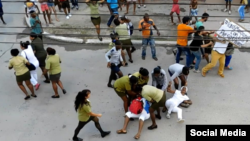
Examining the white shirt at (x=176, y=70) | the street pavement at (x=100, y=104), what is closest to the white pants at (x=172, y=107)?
the street pavement at (x=100, y=104)

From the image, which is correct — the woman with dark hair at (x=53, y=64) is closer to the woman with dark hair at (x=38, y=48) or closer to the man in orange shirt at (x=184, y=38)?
the woman with dark hair at (x=38, y=48)

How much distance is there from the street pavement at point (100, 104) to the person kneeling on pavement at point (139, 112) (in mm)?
185

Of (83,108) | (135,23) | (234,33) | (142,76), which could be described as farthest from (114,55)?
(135,23)

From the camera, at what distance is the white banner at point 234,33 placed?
23.4 ft

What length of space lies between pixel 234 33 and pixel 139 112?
10.5 feet

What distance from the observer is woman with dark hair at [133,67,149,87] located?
5828 mm

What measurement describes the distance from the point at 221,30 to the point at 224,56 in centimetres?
71

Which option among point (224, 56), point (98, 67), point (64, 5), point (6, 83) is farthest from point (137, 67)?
point (64, 5)

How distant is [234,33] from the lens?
23.7ft

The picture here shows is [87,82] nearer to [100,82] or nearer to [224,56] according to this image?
[100,82]

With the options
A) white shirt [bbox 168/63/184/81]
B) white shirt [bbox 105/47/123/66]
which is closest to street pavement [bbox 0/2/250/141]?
white shirt [bbox 168/63/184/81]

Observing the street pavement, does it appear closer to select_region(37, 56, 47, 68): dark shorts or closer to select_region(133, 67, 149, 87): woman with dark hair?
select_region(37, 56, 47, 68): dark shorts

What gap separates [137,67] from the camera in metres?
8.37

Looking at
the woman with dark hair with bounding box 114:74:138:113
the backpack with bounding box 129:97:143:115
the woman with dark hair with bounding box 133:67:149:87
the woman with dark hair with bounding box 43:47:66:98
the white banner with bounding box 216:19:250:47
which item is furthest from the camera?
the white banner with bounding box 216:19:250:47
